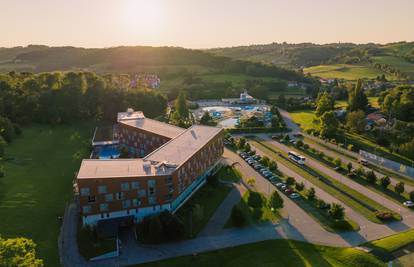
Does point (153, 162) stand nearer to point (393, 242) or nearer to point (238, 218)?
point (238, 218)

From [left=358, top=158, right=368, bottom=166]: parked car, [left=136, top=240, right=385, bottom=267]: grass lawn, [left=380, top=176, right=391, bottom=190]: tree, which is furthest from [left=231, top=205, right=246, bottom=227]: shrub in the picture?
[left=358, top=158, right=368, bottom=166]: parked car

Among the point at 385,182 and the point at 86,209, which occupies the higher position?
the point at 86,209

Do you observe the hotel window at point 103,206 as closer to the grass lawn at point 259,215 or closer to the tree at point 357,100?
the grass lawn at point 259,215

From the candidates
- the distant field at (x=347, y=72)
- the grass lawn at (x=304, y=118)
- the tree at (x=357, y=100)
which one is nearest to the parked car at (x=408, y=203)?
the grass lawn at (x=304, y=118)

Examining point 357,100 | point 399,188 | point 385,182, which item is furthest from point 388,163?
point 357,100

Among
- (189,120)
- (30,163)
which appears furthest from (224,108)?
(30,163)

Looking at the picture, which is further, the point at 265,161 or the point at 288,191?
the point at 265,161

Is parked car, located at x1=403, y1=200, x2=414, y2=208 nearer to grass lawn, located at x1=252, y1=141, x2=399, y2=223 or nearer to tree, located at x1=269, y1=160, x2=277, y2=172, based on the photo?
grass lawn, located at x1=252, y1=141, x2=399, y2=223
